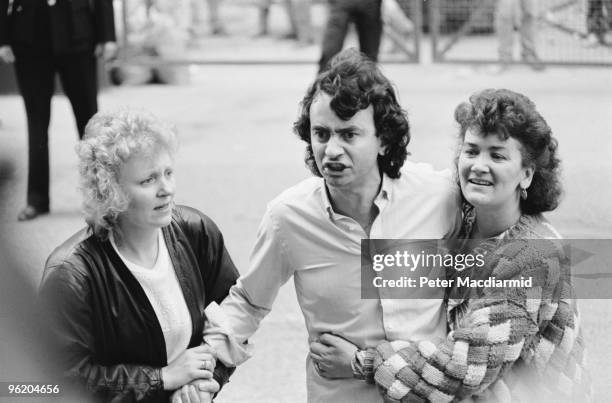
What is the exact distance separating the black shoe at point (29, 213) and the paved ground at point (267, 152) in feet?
0.15

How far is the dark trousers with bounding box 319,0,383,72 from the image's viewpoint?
7351 millimetres

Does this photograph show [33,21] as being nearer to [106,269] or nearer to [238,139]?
[238,139]

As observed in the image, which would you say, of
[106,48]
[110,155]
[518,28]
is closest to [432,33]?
[518,28]

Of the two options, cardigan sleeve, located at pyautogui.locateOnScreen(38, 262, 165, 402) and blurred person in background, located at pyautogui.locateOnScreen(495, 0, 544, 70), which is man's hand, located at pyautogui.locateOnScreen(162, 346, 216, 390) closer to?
cardigan sleeve, located at pyautogui.locateOnScreen(38, 262, 165, 402)

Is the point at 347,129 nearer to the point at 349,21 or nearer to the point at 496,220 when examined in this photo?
the point at 496,220

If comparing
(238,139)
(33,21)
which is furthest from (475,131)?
(238,139)

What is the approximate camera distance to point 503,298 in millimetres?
2334

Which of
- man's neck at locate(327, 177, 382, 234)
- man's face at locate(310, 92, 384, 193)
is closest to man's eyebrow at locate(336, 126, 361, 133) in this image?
man's face at locate(310, 92, 384, 193)

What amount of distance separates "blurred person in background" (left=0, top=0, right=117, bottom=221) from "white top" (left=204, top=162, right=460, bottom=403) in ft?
10.4

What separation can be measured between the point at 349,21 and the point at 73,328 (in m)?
5.25

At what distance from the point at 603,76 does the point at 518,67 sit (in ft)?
2.62

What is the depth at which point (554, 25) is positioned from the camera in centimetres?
931

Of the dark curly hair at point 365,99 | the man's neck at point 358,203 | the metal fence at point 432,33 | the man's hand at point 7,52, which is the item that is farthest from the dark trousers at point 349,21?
the man's neck at point 358,203

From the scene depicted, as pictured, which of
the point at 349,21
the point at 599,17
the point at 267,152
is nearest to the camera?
the point at 267,152
